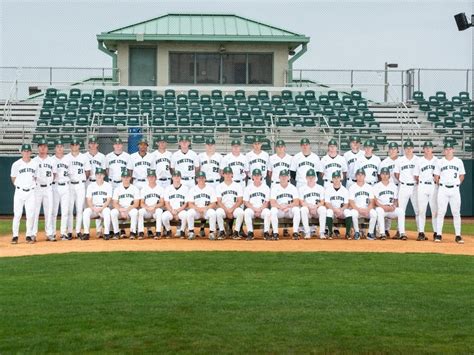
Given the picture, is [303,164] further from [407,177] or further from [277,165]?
[407,177]

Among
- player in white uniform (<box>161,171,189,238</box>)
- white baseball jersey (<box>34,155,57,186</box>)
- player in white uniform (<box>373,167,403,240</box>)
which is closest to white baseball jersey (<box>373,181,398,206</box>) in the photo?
player in white uniform (<box>373,167,403,240</box>)

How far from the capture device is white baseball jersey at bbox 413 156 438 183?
54.0 feet

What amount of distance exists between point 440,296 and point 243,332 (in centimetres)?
297

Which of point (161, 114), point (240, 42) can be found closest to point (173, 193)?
point (161, 114)

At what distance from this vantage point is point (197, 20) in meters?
33.7

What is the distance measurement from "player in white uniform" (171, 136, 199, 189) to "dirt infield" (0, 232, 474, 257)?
140cm

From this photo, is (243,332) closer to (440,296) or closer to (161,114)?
(440,296)

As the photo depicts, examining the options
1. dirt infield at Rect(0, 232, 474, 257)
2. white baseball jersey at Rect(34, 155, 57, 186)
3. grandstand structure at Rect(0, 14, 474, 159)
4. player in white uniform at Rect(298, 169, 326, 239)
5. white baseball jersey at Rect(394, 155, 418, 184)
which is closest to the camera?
dirt infield at Rect(0, 232, 474, 257)

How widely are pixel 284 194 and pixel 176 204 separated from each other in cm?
200

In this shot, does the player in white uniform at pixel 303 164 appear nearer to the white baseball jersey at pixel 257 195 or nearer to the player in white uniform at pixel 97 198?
the white baseball jersey at pixel 257 195

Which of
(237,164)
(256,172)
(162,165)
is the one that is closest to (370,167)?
(256,172)

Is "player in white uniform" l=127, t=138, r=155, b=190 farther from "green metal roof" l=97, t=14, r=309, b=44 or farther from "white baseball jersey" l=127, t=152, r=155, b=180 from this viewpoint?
"green metal roof" l=97, t=14, r=309, b=44

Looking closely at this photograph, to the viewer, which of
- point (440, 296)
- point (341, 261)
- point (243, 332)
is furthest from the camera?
point (341, 261)

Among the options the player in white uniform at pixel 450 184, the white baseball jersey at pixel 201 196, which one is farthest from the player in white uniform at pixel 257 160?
the player in white uniform at pixel 450 184
